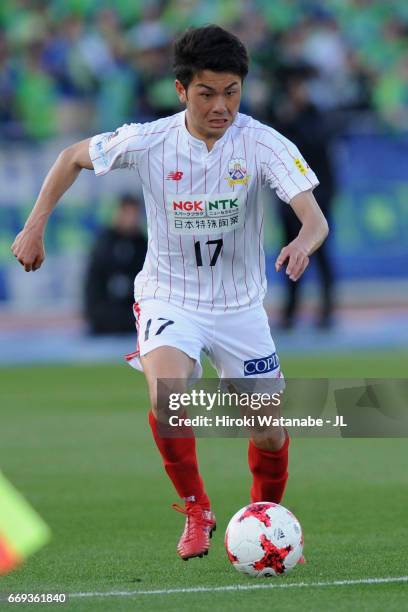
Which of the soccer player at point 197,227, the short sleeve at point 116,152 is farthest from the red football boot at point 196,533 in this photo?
the short sleeve at point 116,152

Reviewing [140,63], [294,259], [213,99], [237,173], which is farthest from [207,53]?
[140,63]

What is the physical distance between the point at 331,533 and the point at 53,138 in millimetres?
11786

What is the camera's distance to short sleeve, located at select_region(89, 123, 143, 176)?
6320 millimetres

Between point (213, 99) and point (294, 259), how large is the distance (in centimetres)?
86

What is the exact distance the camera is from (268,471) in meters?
6.55

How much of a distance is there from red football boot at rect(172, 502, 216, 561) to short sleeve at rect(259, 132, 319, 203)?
56.5 inches

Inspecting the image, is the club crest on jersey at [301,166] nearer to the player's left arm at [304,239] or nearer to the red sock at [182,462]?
the player's left arm at [304,239]

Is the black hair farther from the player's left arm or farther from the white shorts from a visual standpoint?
the white shorts

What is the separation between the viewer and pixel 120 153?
20.8 ft

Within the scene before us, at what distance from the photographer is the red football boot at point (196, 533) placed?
614 centimetres

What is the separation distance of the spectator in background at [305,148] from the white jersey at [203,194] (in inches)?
422

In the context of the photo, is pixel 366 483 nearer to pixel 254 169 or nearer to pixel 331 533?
pixel 331 533

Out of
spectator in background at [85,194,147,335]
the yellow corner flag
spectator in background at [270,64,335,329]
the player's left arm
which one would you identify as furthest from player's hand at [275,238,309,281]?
spectator in background at [270,64,335,329]

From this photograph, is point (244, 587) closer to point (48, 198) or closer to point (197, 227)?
point (197, 227)
